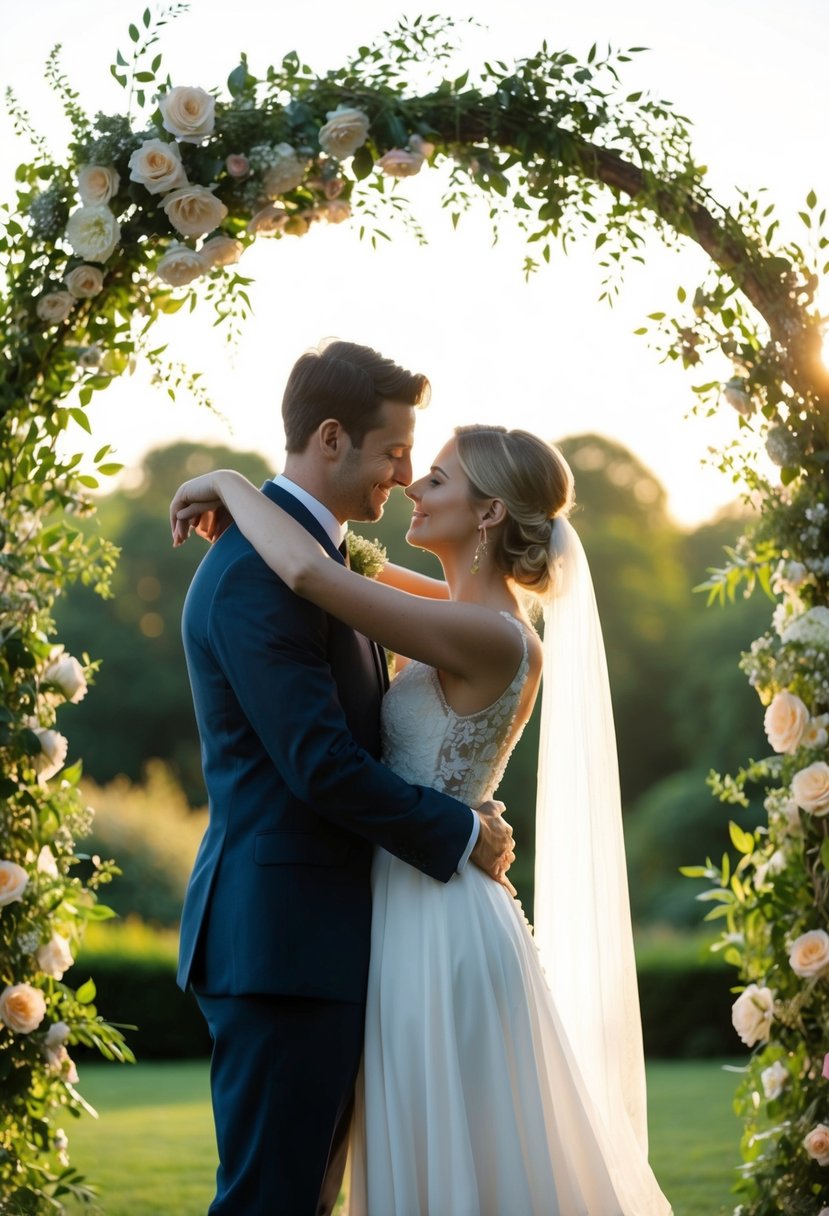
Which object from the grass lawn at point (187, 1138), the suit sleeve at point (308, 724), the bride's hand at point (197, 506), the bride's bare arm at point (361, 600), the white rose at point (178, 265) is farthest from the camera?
the grass lawn at point (187, 1138)

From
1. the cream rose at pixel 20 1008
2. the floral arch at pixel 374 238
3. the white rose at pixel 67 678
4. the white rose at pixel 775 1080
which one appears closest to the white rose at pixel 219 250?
the floral arch at pixel 374 238

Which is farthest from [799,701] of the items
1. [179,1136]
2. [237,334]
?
[179,1136]

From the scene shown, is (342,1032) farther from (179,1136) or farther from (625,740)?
(625,740)

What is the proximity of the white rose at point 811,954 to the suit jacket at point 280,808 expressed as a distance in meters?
1.14

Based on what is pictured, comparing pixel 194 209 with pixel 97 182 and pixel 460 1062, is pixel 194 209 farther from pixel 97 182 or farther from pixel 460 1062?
pixel 460 1062

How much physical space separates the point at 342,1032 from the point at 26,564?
188 centimetres

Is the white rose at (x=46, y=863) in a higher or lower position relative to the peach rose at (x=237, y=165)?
lower

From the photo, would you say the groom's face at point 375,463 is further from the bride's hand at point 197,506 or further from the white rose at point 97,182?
the white rose at point 97,182

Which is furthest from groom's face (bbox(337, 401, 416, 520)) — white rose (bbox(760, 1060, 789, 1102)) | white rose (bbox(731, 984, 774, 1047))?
white rose (bbox(760, 1060, 789, 1102))

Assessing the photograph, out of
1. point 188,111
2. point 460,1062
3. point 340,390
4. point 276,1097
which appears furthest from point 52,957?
point 188,111

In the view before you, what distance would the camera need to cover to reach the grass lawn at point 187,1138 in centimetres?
747

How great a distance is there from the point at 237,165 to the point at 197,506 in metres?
1.10

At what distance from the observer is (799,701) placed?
4.21 metres

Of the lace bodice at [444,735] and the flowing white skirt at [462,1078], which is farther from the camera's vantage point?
the lace bodice at [444,735]
